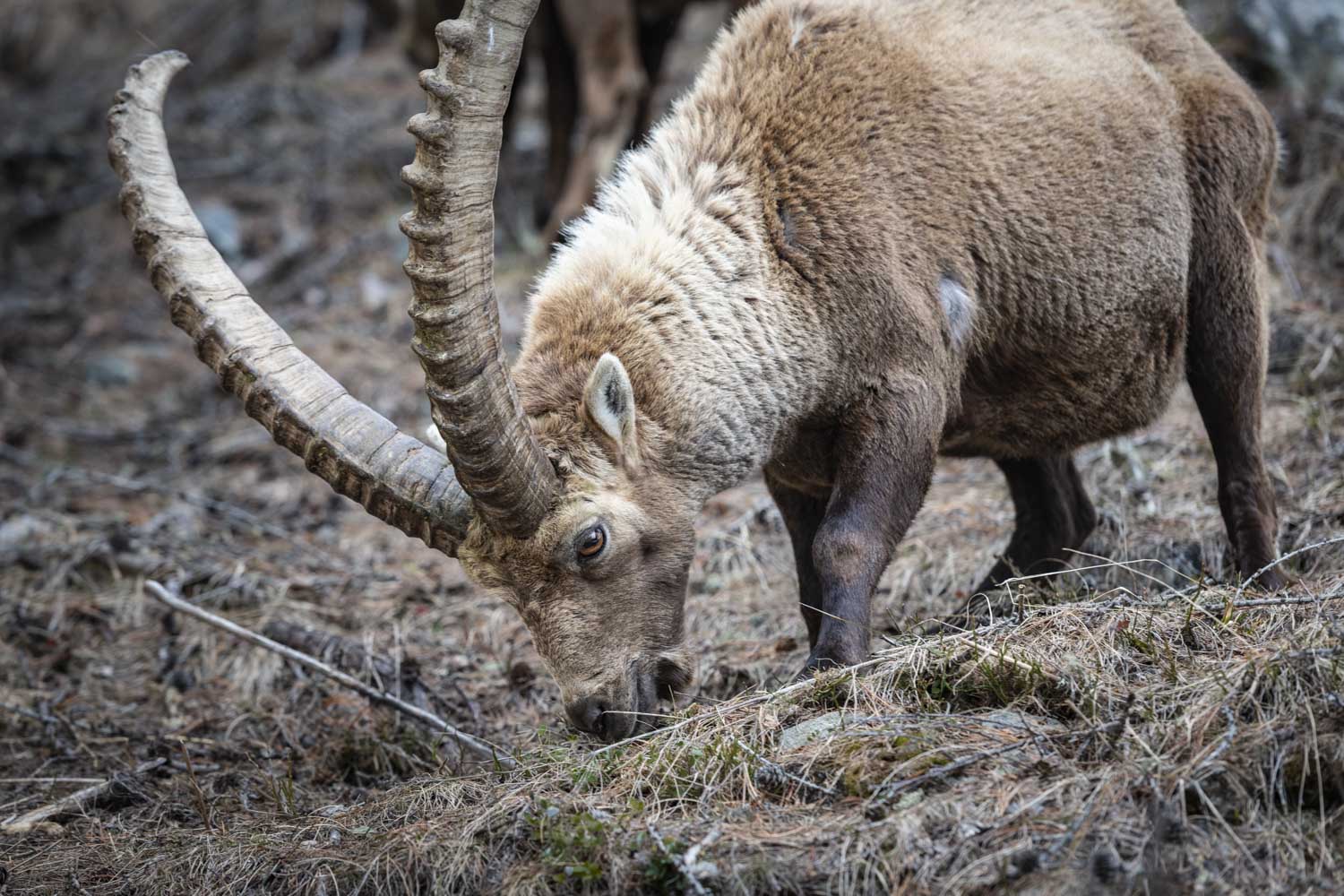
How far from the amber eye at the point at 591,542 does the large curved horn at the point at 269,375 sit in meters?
0.41

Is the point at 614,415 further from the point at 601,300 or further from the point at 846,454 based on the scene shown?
the point at 846,454

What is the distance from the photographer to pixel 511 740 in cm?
503

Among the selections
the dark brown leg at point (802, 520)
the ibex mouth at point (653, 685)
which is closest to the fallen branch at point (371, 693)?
the ibex mouth at point (653, 685)

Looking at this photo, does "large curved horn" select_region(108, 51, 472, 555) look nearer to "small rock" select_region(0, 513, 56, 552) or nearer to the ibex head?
the ibex head

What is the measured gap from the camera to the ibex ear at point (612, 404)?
3.97m

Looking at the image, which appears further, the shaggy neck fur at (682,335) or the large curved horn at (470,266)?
the shaggy neck fur at (682,335)

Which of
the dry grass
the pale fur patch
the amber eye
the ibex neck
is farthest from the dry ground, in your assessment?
the pale fur patch

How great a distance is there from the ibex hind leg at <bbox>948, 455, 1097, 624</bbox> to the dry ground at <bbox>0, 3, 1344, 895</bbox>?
0.21 meters

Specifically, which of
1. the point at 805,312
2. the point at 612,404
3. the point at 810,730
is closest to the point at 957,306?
the point at 805,312

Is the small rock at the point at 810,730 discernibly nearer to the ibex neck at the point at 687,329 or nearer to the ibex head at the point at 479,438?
the ibex head at the point at 479,438

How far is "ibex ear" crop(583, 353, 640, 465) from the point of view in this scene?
3.97m

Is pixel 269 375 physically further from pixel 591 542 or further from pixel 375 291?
pixel 375 291

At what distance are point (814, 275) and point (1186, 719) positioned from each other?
1919 mm

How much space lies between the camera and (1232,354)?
5316 mm
